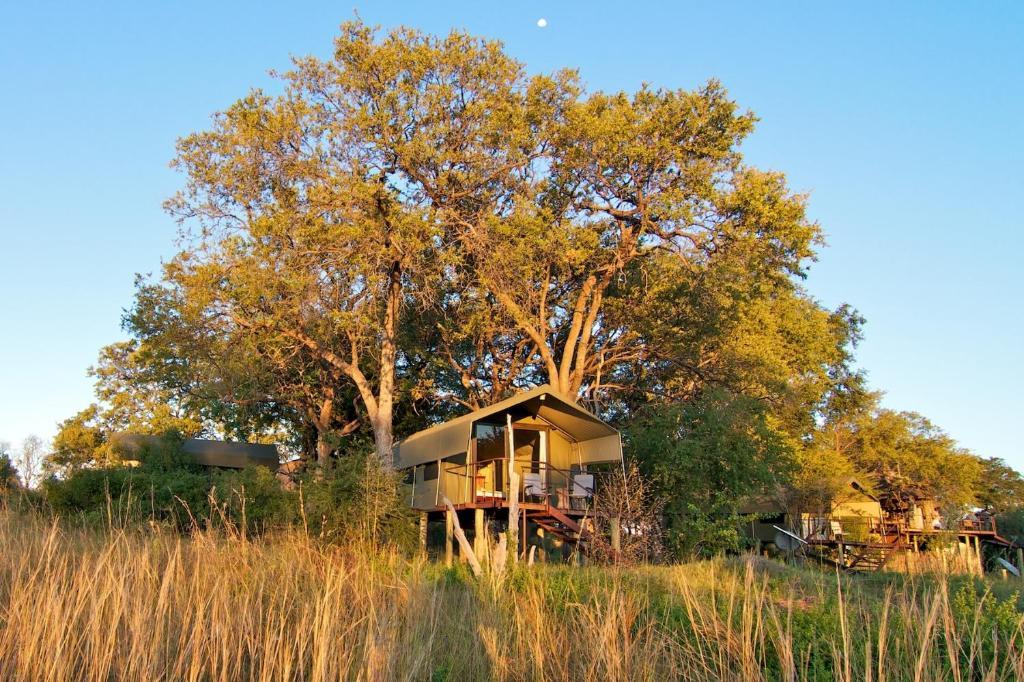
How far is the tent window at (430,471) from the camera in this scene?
23.4 m

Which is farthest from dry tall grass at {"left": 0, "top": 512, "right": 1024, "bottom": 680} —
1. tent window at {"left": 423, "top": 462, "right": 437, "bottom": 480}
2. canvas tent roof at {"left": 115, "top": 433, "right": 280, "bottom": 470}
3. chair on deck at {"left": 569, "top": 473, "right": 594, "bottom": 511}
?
canvas tent roof at {"left": 115, "top": 433, "right": 280, "bottom": 470}

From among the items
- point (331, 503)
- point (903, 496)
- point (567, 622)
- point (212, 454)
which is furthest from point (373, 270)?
point (903, 496)

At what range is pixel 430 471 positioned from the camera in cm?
2377

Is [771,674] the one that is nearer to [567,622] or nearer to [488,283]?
[567,622]

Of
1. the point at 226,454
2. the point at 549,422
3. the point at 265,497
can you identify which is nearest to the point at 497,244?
the point at 549,422

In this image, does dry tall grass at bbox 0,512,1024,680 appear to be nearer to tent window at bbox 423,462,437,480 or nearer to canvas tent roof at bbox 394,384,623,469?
canvas tent roof at bbox 394,384,623,469

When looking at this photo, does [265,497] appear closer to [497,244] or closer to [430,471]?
[430,471]

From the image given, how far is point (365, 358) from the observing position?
93.9ft

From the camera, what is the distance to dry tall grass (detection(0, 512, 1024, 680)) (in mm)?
4422

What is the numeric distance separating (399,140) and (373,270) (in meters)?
3.91

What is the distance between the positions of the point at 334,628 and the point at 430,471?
19.1 m

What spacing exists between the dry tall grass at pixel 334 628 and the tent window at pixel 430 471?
54.1 feet

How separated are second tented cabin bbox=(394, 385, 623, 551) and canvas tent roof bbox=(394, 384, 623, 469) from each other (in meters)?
0.03

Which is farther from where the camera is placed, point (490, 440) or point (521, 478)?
point (490, 440)
